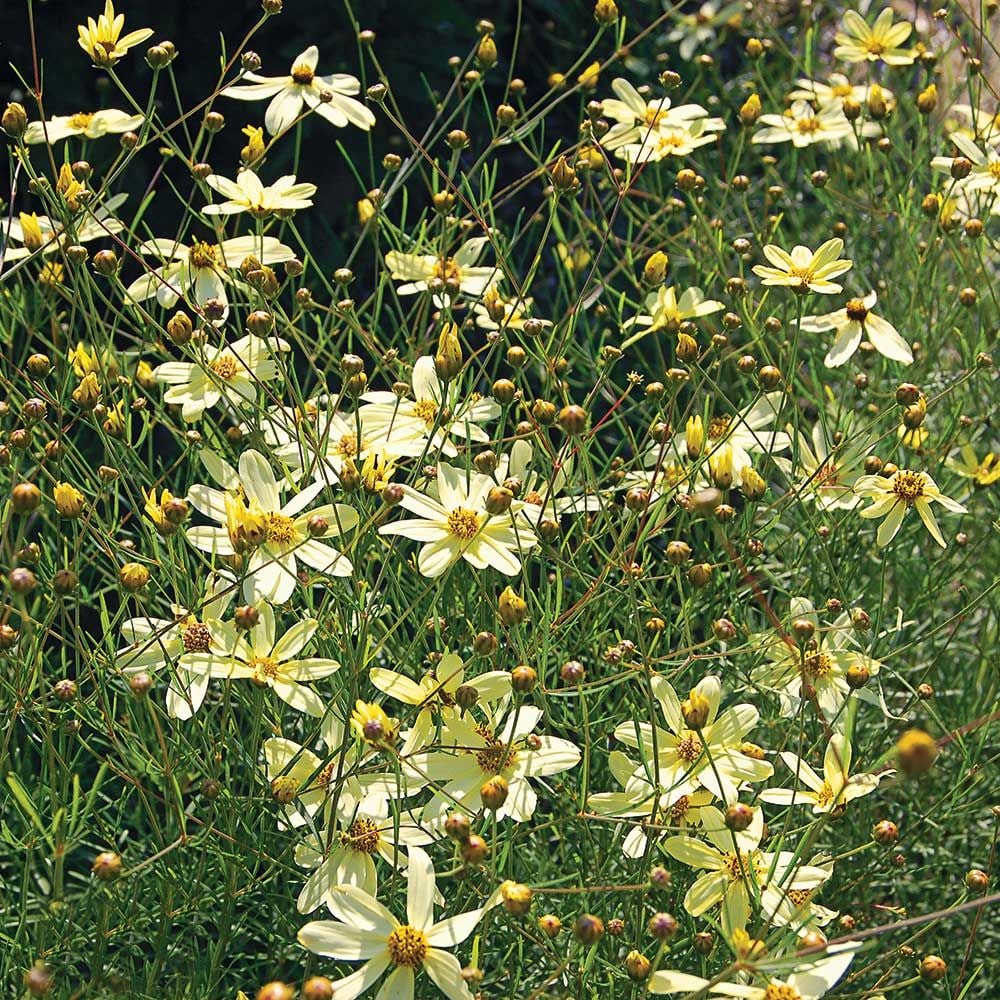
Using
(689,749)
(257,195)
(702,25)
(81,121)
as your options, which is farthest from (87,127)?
(702,25)

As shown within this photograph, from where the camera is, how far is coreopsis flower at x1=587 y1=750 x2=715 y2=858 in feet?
3.92

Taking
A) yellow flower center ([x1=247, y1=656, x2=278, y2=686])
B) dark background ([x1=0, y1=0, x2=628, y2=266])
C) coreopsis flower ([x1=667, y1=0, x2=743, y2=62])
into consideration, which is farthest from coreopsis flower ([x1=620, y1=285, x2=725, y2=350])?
coreopsis flower ([x1=667, y1=0, x2=743, y2=62])

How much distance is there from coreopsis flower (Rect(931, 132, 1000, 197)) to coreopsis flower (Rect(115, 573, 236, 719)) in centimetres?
116

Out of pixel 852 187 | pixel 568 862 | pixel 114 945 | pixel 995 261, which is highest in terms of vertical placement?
pixel 852 187

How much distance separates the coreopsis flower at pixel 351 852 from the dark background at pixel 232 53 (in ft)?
4.69

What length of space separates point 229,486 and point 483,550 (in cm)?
29

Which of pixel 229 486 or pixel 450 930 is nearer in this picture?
pixel 450 930

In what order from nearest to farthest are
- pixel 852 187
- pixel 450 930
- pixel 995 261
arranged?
pixel 450 930, pixel 852 187, pixel 995 261

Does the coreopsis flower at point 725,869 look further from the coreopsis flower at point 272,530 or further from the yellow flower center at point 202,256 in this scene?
the yellow flower center at point 202,256

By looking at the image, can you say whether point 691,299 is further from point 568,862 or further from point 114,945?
point 114,945

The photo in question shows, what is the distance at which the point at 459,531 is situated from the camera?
1291mm

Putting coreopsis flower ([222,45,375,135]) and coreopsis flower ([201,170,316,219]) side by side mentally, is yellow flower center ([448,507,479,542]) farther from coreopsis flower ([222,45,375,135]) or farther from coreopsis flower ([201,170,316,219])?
coreopsis flower ([222,45,375,135])

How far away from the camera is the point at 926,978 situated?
3.62 ft

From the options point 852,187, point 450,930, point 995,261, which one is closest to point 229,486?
point 450,930
